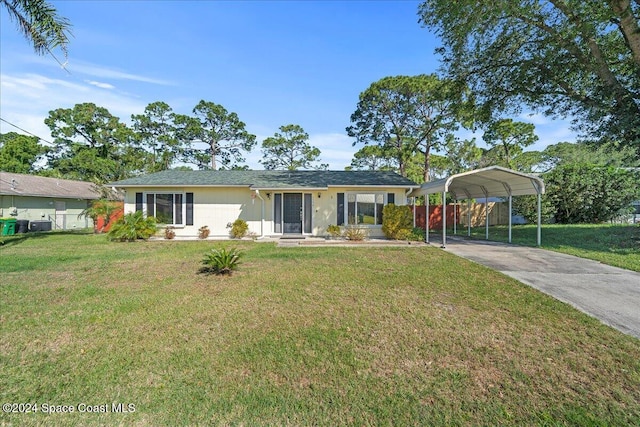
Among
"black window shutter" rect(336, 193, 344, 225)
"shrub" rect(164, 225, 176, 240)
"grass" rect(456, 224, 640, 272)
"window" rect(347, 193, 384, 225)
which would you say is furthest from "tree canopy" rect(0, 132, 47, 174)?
"grass" rect(456, 224, 640, 272)

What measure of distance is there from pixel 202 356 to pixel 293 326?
1234 millimetres

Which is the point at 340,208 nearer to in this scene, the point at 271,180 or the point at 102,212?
the point at 271,180

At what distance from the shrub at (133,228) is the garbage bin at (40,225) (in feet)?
35.6

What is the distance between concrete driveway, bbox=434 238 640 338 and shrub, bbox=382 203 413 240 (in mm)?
2806

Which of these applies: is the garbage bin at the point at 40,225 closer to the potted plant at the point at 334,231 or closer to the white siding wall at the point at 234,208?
the white siding wall at the point at 234,208

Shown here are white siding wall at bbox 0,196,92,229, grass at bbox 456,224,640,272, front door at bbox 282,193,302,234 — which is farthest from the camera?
white siding wall at bbox 0,196,92,229

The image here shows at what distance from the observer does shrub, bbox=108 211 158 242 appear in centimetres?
1225

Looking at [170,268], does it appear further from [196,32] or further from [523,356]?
[196,32]

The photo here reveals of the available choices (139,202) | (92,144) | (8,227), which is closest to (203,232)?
(139,202)

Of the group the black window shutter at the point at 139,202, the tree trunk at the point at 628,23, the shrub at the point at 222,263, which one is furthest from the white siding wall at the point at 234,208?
the tree trunk at the point at 628,23

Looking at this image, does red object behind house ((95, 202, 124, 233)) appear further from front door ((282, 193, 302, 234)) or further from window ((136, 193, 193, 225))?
front door ((282, 193, 302, 234))

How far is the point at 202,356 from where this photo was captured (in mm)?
3373

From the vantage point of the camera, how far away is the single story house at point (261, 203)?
42.9 feet

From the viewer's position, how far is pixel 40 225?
18828 millimetres
